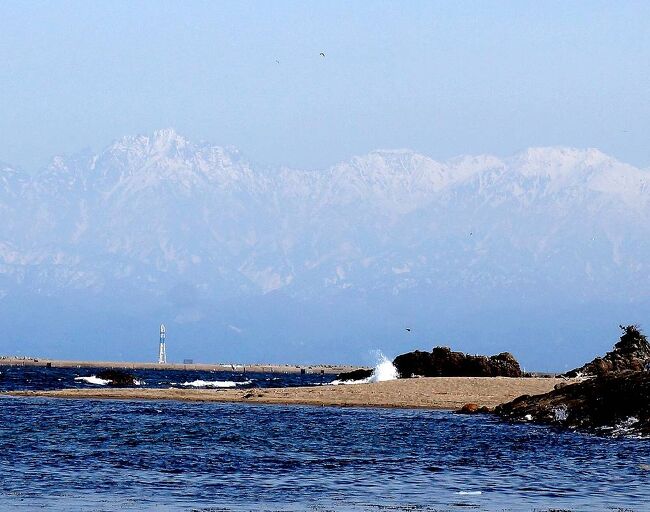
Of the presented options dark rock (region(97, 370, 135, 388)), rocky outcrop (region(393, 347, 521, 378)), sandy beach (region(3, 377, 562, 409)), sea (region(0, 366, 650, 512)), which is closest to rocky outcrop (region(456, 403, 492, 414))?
sandy beach (region(3, 377, 562, 409))

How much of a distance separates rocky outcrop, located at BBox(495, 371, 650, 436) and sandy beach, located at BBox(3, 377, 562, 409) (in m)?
10.7

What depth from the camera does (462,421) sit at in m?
65.1

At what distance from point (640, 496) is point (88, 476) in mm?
16445

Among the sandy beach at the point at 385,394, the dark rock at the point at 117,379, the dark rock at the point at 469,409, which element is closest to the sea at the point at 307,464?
the dark rock at the point at 469,409

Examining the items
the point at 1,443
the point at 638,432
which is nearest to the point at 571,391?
the point at 638,432

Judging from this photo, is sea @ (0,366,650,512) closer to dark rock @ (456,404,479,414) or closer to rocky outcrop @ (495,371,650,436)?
rocky outcrop @ (495,371,650,436)

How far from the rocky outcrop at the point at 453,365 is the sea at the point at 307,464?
5738cm

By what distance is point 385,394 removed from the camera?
276 ft

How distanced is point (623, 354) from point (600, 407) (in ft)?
130

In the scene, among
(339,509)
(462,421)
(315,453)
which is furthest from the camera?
(462,421)

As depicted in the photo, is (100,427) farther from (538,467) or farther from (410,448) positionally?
(538,467)

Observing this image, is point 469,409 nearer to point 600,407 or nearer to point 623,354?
point 600,407

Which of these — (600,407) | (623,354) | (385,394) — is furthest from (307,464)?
(623,354)

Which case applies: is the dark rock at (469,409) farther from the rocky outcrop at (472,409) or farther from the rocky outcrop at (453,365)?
the rocky outcrop at (453,365)
